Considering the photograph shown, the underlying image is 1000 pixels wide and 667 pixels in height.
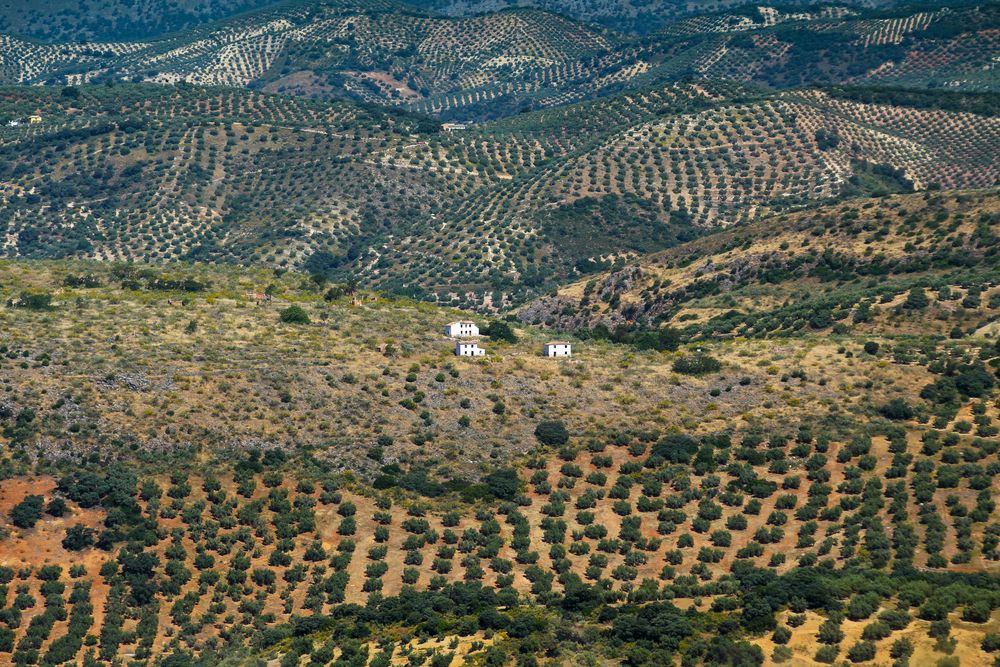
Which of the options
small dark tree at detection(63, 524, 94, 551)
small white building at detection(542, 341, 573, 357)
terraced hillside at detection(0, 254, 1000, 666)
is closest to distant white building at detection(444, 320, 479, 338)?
terraced hillside at detection(0, 254, 1000, 666)

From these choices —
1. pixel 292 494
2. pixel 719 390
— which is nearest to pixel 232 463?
pixel 292 494

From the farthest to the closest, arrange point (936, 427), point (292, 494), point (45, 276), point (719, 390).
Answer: point (45, 276) → point (719, 390) → point (936, 427) → point (292, 494)

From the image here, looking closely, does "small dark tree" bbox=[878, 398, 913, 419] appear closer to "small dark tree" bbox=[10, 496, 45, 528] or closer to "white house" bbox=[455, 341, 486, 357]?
"white house" bbox=[455, 341, 486, 357]

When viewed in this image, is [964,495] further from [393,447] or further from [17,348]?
[17,348]

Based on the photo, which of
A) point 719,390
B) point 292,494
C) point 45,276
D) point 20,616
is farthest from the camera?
point 45,276

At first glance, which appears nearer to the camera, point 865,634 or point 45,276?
point 865,634

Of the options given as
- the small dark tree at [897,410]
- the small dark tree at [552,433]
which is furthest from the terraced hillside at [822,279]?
the small dark tree at [552,433]

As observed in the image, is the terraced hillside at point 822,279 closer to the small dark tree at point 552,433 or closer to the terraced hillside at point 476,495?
the terraced hillside at point 476,495
